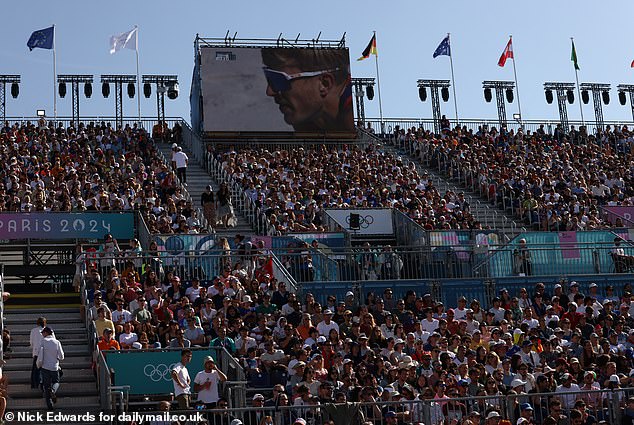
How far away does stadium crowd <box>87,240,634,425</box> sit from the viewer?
1833cm

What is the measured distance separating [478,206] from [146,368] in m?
20.7

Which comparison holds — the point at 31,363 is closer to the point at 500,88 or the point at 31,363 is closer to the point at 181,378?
the point at 181,378

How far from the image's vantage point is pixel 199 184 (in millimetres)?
39469

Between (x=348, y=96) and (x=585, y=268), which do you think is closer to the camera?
(x=585, y=268)

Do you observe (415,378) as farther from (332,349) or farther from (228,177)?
(228,177)

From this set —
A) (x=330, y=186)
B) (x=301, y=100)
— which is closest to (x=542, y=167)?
(x=330, y=186)

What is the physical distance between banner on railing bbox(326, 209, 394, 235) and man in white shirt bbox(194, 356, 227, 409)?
48.0 feet

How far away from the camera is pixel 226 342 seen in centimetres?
2128

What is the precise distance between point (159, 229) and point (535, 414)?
13591mm

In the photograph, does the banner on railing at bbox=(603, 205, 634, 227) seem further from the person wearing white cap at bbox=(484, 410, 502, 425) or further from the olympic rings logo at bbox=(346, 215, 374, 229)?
the person wearing white cap at bbox=(484, 410, 502, 425)

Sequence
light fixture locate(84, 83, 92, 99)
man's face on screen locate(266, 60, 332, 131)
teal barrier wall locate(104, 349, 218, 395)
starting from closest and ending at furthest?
teal barrier wall locate(104, 349, 218, 395) → man's face on screen locate(266, 60, 332, 131) → light fixture locate(84, 83, 92, 99)

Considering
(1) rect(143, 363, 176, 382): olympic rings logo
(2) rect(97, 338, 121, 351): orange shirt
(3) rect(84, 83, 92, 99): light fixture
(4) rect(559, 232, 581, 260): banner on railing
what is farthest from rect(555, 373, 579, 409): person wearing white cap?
(3) rect(84, 83, 92, 99): light fixture

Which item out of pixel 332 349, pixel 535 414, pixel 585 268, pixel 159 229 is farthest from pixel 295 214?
pixel 535 414

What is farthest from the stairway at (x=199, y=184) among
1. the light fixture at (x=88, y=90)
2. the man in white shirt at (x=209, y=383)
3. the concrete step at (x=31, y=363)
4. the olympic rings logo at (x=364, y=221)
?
the man in white shirt at (x=209, y=383)
